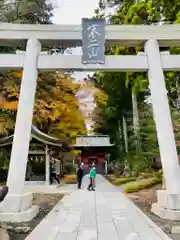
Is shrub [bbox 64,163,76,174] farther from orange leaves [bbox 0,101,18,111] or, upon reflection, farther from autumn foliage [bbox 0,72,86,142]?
orange leaves [bbox 0,101,18,111]

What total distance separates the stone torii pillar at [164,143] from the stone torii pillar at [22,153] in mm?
3938

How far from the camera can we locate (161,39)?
9.48 meters

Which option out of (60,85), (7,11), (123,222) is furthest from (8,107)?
(123,222)

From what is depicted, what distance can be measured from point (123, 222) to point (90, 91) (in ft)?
57.2

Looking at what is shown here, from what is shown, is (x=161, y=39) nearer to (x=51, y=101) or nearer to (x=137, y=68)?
(x=137, y=68)

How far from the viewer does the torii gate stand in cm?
838

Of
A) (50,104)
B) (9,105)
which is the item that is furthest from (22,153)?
(50,104)

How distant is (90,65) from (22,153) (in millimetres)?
3693

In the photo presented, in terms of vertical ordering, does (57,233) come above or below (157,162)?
below

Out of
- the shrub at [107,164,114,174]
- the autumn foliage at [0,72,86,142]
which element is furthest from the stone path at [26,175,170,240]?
the shrub at [107,164,114,174]

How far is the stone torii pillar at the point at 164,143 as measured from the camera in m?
7.86

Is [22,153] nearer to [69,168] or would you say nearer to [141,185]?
Result: [141,185]

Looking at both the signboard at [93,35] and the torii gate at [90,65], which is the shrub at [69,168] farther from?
the signboard at [93,35]

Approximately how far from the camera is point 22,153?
8320 millimetres
